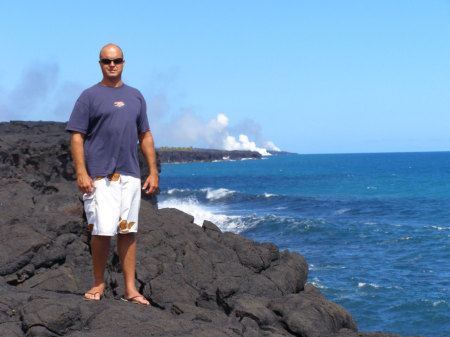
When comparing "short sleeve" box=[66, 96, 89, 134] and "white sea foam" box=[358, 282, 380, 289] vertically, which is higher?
"short sleeve" box=[66, 96, 89, 134]

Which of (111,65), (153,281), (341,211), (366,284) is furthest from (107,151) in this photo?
(341,211)

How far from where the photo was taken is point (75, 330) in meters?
4.53

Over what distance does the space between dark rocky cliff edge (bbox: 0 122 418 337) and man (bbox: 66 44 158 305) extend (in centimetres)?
73

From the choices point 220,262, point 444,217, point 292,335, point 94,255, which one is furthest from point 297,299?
point 444,217

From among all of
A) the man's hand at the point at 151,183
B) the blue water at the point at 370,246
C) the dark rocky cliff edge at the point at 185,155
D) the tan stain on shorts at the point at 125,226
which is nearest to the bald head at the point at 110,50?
the man's hand at the point at 151,183

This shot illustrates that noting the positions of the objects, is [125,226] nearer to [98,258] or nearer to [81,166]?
[98,258]

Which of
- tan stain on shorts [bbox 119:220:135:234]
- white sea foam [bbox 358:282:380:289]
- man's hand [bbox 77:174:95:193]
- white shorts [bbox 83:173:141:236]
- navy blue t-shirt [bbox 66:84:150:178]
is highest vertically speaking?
navy blue t-shirt [bbox 66:84:150:178]

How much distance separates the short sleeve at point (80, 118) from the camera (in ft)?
16.5

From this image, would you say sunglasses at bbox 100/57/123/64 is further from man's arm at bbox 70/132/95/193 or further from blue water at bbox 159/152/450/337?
blue water at bbox 159/152/450/337

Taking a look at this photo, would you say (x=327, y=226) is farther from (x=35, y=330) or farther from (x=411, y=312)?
(x=35, y=330)

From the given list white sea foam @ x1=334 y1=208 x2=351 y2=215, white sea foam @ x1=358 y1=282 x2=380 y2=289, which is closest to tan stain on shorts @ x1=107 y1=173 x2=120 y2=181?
white sea foam @ x1=358 y1=282 x2=380 y2=289

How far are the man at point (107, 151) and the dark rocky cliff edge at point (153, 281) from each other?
730 mm

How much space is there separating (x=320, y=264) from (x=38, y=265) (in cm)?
1236

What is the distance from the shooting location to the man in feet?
16.5
